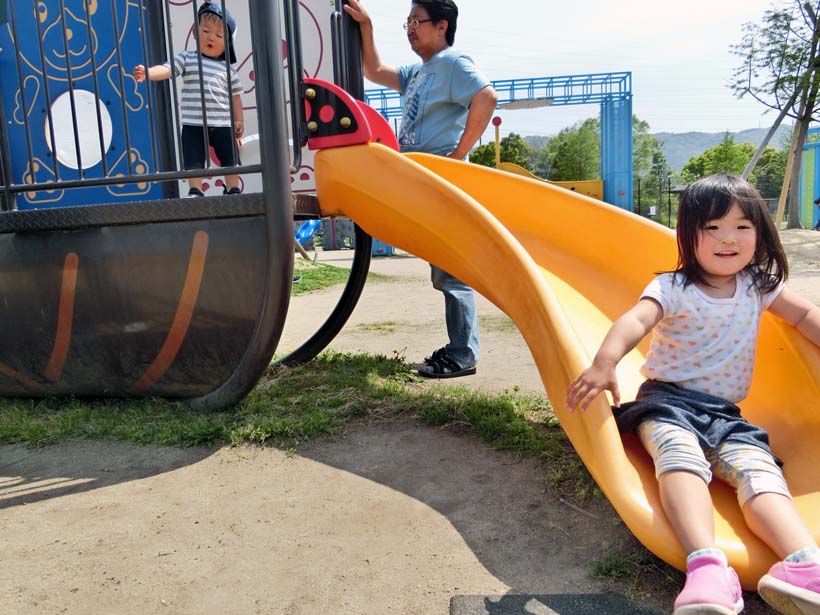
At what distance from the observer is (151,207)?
2180mm

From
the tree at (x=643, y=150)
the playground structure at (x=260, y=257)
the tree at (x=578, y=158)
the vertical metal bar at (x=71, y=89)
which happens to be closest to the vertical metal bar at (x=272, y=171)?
the playground structure at (x=260, y=257)

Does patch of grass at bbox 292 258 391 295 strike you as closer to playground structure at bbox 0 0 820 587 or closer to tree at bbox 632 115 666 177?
playground structure at bbox 0 0 820 587

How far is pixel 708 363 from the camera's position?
5.11ft

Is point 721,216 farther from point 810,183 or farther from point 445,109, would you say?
point 810,183

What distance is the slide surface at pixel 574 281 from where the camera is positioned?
1.33m

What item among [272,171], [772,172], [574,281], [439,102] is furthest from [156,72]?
[772,172]

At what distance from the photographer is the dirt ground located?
1312 millimetres

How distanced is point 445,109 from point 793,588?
7.88ft

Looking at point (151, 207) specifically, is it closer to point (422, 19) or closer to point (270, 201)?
point (270, 201)

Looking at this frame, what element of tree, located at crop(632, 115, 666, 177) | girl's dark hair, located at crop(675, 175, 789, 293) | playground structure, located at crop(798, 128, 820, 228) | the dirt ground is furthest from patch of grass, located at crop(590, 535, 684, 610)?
tree, located at crop(632, 115, 666, 177)

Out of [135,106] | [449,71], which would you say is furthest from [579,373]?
[135,106]

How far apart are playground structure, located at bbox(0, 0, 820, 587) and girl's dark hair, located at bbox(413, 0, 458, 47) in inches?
31.5

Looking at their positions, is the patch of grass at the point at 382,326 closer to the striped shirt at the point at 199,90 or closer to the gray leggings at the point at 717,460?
the striped shirt at the point at 199,90

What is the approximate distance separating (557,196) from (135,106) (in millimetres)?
2791
